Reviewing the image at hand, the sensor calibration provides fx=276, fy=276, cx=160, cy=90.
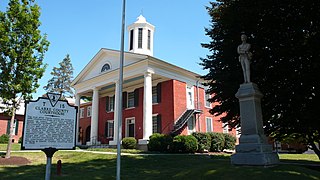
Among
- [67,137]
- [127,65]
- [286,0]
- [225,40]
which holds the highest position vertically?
[127,65]

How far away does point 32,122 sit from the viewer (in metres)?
5.76

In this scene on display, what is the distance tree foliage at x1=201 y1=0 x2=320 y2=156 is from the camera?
10680 millimetres

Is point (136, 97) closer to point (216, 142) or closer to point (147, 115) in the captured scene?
point (147, 115)

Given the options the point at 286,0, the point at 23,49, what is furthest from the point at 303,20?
the point at 23,49

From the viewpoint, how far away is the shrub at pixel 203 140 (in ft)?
82.0

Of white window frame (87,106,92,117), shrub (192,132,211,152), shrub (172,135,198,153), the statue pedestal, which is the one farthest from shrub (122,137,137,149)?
the statue pedestal

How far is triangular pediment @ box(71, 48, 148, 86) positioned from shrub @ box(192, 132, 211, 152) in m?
9.04

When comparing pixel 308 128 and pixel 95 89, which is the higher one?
pixel 95 89

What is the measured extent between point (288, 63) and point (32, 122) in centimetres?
971

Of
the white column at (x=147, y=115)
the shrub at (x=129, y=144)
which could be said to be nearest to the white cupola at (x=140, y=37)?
the white column at (x=147, y=115)

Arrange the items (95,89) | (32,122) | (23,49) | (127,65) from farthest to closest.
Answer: (95,89), (127,65), (23,49), (32,122)

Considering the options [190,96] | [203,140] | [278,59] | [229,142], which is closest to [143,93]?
[190,96]

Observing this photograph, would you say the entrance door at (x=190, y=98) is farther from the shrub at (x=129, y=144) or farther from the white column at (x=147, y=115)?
the shrub at (x=129, y=144)

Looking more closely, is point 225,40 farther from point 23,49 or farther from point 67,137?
point 23,49
